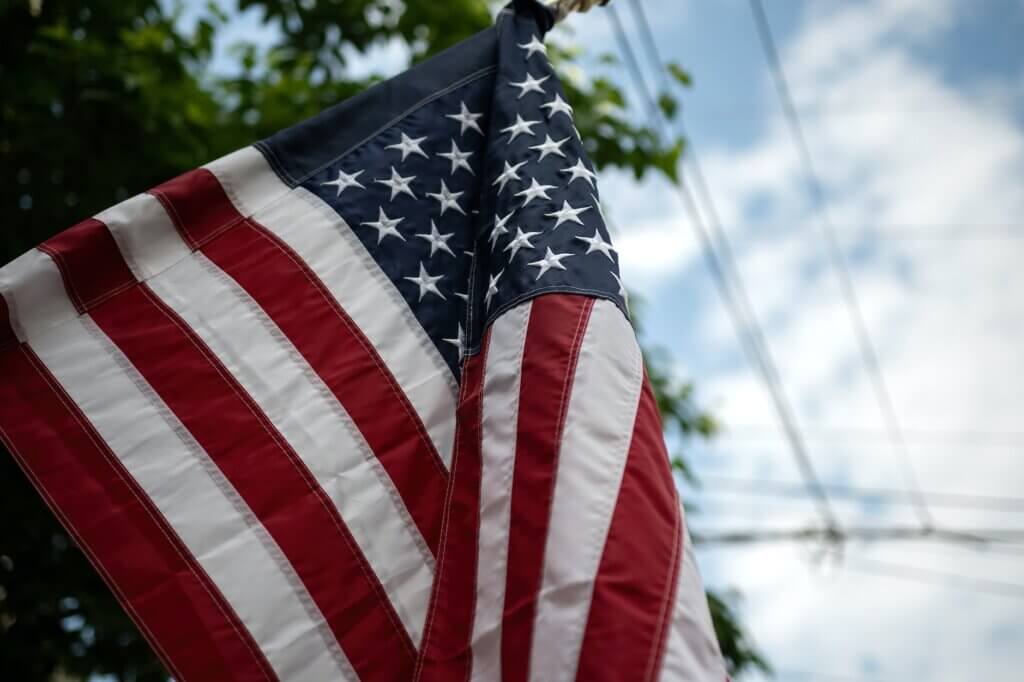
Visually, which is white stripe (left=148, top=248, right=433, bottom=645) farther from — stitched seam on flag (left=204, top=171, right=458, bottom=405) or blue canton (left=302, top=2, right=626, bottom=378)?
blue canton (left=302, top=2, right=626, bottom=378)

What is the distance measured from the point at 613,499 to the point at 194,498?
1063mm

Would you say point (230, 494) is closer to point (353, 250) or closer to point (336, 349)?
point (336, 349)

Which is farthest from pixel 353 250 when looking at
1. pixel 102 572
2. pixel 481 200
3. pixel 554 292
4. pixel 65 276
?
pixel 102 572

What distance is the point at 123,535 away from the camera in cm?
247

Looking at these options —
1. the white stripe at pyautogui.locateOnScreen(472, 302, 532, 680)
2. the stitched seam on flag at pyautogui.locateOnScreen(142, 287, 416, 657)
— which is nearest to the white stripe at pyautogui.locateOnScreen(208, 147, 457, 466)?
the white stripe at pyautogui.locateOnScreen(472, 302, 532, 680)

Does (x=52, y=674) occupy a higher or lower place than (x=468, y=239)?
lower

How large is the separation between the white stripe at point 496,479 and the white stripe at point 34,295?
46.5 inches

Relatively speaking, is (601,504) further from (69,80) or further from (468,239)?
(69,80)

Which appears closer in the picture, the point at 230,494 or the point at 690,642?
the point at 690,642

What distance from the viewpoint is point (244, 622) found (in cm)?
243

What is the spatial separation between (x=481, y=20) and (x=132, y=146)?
203 centimetres

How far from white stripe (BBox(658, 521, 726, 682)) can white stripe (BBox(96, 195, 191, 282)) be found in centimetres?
170

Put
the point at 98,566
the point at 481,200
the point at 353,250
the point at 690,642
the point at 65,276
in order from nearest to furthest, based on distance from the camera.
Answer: the point at 690,642
the point at 98,566
the point at 65,276
the point at 353,250
the point at 481,200

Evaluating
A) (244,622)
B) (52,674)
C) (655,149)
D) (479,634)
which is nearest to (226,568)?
(244,622)
